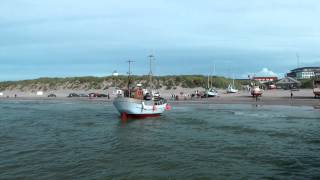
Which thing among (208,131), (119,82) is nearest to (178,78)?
(119,82)

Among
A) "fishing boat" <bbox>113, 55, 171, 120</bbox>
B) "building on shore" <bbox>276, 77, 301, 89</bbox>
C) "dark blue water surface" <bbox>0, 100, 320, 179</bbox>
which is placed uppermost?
"building on shore" <bbox>276, 77, 301, 89</bbox>

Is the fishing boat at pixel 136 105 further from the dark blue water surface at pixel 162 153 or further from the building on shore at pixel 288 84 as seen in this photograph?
the building on shore at pixel 288 84

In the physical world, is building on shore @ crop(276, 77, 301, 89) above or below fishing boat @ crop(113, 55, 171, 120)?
above

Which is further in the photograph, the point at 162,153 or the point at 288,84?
the point at 288,84

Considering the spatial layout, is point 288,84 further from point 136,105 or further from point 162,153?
point 162,153

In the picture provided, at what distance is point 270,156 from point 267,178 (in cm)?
526

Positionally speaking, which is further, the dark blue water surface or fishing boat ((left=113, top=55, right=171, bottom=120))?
fishing boat ((left=113, top=55, right=171, bottom=120))

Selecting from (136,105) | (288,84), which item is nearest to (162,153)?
(136,105)

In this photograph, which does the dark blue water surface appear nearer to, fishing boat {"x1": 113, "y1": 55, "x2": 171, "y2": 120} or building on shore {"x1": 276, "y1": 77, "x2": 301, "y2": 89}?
fishing boat {"x1": 113, "y1": 55, "x2": 171, "y2": 120}

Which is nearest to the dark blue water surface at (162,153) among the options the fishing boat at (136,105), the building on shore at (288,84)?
the fishing boat at (136,105)

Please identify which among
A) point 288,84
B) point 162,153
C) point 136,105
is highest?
point 288,84

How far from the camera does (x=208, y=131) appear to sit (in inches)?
1426

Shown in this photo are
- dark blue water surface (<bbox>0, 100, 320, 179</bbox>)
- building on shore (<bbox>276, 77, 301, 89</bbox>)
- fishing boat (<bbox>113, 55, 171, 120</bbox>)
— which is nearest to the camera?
dark blue water surface (<bbox>0, 100, 320, 179</bbox>)

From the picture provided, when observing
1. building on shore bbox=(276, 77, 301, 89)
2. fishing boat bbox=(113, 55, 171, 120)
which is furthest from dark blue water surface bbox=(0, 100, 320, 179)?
building on shore bbox=(276, 77, 301, 89)
